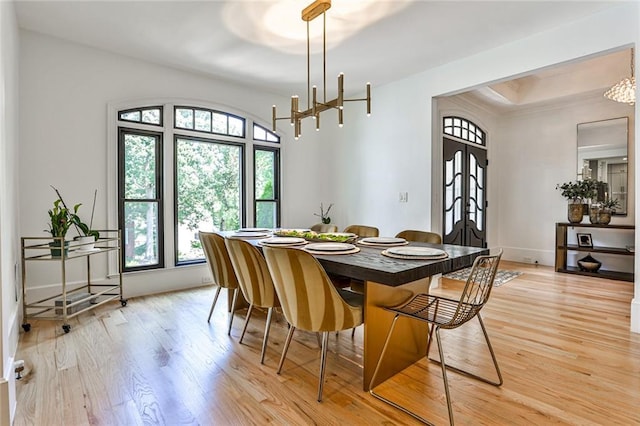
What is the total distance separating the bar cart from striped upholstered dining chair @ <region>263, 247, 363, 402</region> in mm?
2068

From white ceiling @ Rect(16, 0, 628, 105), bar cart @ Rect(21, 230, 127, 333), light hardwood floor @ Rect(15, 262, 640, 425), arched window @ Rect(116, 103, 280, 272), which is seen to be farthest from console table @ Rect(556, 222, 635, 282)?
bar cart @ Rect(21, 230, 127, 333)

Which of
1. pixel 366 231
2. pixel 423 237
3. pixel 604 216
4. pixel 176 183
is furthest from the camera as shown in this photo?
pixel 604 216

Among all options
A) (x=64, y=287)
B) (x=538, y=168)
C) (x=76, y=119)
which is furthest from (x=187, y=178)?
(x=538, y=168)

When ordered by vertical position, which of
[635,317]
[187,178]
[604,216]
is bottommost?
[635,317]

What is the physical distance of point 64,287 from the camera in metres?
2.71

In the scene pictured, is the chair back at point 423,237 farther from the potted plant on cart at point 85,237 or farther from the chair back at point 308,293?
the potted plant on cart at point 85,237

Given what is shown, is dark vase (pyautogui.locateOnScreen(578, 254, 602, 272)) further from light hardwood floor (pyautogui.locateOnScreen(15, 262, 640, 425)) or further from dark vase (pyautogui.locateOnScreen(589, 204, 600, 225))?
light hardwood floor (pyautogui.locateOnScreen(15, 262, 640, 425))

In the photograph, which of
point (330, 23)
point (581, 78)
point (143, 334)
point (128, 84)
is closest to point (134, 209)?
point (128, 84)

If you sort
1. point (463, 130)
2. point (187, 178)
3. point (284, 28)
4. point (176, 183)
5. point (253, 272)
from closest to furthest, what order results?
point (253, 272)
point (284, 28)
point (176, 183)
point (187, 178)
point (463, 130)

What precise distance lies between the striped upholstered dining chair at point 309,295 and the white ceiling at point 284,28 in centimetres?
214

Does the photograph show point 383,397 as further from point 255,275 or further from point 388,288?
point 255,275

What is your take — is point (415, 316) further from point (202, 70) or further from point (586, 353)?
point (202, 70)

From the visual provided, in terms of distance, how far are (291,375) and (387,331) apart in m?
0.65

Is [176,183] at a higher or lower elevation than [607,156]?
lower
